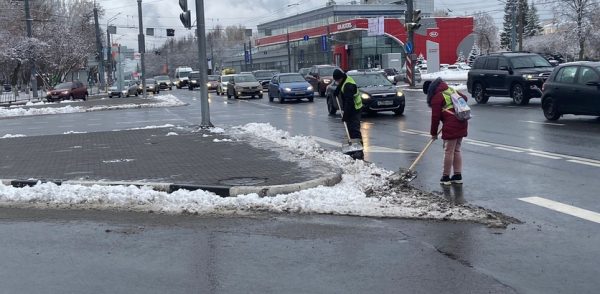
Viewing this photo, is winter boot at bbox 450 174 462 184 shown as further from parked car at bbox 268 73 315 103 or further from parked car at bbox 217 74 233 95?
parked car at bbox 217 74 233 95

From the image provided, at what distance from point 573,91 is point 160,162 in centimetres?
1114

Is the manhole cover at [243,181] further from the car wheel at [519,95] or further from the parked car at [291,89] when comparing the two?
the parked car at [291,89]

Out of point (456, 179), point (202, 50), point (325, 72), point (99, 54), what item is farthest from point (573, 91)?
point (99, 54)

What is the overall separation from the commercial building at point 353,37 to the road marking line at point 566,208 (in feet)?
203

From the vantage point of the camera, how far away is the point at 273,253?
20.2 feet

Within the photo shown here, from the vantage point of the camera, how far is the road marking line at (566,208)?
23.4ft

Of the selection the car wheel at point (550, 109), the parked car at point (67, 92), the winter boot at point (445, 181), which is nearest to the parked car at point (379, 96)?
the car wheel at point (550, 109)

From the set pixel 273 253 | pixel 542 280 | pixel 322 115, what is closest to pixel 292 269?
pixel 273 253

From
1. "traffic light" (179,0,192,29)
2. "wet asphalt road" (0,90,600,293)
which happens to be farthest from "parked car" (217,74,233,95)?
"traffic light" (179,0,192,29)

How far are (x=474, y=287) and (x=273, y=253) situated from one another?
198 centimetres

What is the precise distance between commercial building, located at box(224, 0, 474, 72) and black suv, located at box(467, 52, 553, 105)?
44191 millimetres

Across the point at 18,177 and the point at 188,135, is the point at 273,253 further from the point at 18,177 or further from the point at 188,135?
the point at 188,135

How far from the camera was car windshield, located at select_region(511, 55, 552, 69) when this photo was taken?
78.2ft

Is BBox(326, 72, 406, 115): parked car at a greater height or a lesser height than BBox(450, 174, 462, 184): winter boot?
greater
